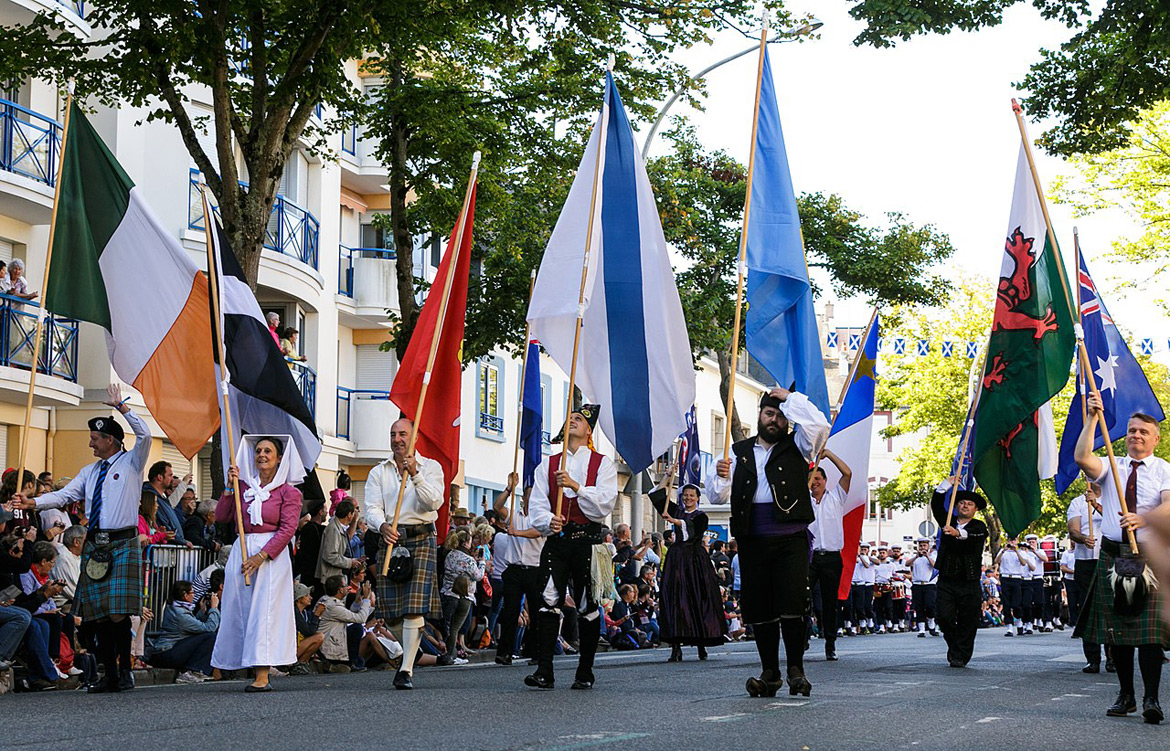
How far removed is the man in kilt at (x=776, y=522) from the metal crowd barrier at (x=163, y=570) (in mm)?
6541

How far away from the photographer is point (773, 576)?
10.9 meters

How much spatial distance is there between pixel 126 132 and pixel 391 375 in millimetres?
12668

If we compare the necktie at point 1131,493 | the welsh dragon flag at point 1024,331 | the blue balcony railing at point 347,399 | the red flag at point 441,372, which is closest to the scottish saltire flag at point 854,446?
the welsh dragon flag at point 1024,331

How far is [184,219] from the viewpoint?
91.5 feet

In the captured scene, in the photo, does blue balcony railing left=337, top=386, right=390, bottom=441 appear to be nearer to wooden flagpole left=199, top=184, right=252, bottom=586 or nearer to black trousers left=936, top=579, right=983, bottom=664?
black trousers left=936, top=579, right=983, bottom=664

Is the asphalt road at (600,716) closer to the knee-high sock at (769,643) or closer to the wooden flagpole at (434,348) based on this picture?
the knee-high sock at (769,643)

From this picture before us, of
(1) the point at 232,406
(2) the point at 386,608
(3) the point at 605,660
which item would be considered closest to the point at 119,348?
(1) the point at 232,406

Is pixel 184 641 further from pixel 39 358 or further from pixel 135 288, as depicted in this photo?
pixel 39 358

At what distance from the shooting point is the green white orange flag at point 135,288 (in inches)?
482

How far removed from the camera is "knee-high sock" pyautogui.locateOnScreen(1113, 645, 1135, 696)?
1022 centimetres

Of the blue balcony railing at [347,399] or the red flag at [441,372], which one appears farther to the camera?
the blue balcony railing at [347,399]

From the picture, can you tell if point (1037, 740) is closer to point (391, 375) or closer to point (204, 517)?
point (204, 517)

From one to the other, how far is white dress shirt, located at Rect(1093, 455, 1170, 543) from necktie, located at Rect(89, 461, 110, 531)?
687 cm

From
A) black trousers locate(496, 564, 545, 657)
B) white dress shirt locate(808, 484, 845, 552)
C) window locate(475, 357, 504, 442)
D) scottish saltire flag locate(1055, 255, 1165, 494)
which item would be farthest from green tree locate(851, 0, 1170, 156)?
window locate(475, 357, 504, 442)
